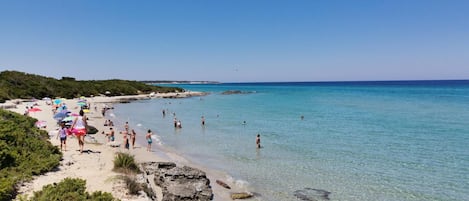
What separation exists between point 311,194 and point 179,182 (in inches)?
210

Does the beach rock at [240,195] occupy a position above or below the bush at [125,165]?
below

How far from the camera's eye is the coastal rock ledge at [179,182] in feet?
37.4

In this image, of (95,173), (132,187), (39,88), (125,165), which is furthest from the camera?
(39,88)

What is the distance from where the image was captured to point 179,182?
12.7m

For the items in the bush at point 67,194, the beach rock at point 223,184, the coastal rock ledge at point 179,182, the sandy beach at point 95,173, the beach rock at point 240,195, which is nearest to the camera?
the bush at point 67,194

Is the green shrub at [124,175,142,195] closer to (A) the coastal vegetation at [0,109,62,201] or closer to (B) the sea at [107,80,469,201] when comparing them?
(A) the coastal vegetation at [0,109,62,201]

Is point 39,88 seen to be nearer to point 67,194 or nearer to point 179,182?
point 179,182

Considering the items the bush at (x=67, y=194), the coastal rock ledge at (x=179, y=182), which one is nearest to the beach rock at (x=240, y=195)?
the coastal rock ledge at (x=179, y=182)

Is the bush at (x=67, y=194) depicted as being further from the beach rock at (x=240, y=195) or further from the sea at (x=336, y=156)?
the sea at (x=336, y=156)

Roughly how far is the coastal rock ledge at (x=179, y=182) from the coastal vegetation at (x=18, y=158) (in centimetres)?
399

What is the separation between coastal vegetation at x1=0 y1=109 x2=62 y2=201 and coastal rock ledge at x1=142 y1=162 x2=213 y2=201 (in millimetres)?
3989

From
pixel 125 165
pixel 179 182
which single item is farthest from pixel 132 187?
pixel 125 165

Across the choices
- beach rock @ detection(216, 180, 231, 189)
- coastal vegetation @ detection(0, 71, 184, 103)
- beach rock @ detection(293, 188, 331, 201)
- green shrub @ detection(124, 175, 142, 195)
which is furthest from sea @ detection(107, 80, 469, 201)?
coastal vegetation @ detection(0, 71, 184, 103)

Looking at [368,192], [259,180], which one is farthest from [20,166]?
[368,192]
